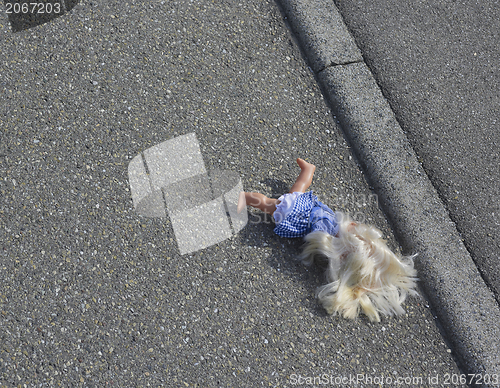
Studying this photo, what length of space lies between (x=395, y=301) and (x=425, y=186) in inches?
28.8

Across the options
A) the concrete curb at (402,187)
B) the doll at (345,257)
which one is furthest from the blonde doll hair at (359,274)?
the concrete curb at (402,187)

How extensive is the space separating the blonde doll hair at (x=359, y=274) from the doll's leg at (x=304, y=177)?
0.28 m

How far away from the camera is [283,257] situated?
225 cm

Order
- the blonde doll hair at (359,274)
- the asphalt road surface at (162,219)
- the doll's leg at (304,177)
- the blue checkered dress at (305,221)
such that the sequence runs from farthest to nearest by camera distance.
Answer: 1. the doll's leg at (304,177)
2. the blue checkered dress at (305,221)
3. the blonde doll hair at (359,274)
4. the asphalt road surface at (162,219)

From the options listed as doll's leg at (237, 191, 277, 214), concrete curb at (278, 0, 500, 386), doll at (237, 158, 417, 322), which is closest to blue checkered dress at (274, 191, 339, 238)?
doll at (237, 158, 417, 322)

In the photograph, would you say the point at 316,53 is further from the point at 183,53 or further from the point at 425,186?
the point at 425,186

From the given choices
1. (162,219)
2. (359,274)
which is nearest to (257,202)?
(162,219)

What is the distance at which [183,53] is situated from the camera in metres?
2.62

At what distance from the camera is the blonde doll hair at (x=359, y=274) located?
84.7 inches

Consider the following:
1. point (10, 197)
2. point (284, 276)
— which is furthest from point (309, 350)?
point (10, 197)

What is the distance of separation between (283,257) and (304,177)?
47 centimetres

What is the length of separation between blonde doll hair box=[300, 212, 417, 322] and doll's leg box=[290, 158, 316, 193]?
0.92 ft

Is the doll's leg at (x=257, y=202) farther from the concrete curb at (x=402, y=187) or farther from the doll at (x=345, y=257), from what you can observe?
the concrete curb at (x=402, y=187)

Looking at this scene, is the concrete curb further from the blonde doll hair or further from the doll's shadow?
the doll's shadow
